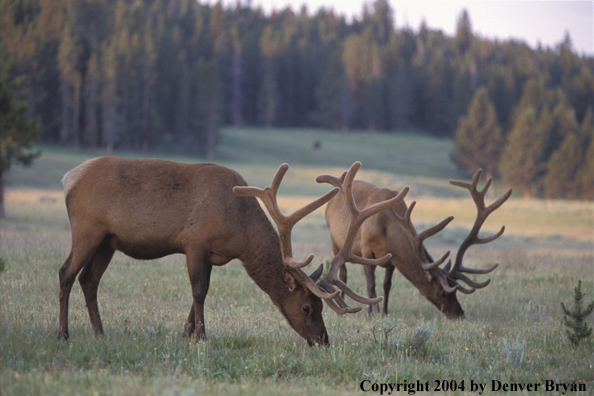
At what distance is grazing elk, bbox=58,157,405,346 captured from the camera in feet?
19.9

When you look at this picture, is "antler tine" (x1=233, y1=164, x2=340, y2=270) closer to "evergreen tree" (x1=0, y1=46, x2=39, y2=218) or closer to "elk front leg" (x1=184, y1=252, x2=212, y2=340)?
"elk front leg" (x1=184, y1=252, x2=212, y2=340)

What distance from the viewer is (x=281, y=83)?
3880 inches

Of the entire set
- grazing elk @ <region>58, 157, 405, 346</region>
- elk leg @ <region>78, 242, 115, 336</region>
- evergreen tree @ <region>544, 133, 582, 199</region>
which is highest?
grazing elk @ <region>58, 157, 405, 346</region>

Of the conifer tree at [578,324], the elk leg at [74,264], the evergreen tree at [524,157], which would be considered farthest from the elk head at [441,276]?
the evergreen tree at [524,157]

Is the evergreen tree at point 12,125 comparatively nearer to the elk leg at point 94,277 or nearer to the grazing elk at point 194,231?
the elk leg at point 94,277

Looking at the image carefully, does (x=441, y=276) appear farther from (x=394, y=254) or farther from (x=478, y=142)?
(x=478, y=142)

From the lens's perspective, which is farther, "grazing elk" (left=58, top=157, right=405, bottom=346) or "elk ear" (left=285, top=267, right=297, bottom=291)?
"elk ear" (left=285, top=267, right=297, bottom=291)

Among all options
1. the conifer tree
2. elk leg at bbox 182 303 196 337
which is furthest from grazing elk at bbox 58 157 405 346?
the conifer tree

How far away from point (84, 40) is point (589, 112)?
218 feet

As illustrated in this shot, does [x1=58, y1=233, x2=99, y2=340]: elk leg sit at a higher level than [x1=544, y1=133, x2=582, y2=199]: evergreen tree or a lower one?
higher

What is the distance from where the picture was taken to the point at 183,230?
19.9ft

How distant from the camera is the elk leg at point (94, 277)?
6.42 metres

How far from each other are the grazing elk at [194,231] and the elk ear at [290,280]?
0.01 meters

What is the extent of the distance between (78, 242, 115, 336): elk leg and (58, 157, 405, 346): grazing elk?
5.1 inches
